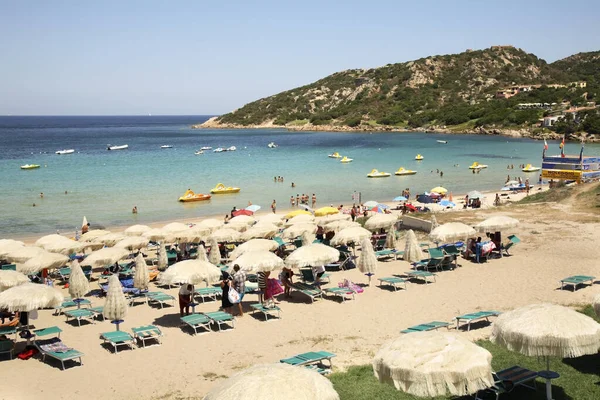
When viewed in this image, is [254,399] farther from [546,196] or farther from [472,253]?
[546,196]

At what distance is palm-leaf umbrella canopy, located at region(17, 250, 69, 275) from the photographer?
1534 centimetres

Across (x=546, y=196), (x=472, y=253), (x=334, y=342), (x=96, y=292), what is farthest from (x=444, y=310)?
(x=546, y=196)

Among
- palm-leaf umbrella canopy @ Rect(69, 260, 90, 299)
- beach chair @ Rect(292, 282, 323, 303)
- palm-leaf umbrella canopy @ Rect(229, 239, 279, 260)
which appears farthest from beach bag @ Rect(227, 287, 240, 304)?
palm-leaf umbrella canopy @ Rect(69, 260, 90, 299)

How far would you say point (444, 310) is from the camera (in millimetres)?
12789

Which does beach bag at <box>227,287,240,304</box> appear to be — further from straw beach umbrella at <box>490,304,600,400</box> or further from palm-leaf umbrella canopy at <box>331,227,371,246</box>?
straw beach umbrella at <box>490,304,600,400</box>

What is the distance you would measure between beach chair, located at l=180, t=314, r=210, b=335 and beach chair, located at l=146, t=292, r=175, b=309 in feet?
7.10

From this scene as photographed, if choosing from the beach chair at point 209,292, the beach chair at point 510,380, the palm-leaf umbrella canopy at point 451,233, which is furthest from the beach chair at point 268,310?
the beach chair at point 510,380

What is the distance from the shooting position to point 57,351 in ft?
34.9

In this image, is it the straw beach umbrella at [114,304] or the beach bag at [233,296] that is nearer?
the straw beach umbrella at [114,304]

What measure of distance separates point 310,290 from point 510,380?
721 cm

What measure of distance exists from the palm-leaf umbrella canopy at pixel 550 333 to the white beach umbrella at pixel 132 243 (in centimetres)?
1400

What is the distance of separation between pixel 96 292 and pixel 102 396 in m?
7.96

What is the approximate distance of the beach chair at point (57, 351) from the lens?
10.4 m

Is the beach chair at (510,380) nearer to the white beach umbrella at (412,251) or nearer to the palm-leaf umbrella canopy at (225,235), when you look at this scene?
the white beach umbrella at (412,251)
